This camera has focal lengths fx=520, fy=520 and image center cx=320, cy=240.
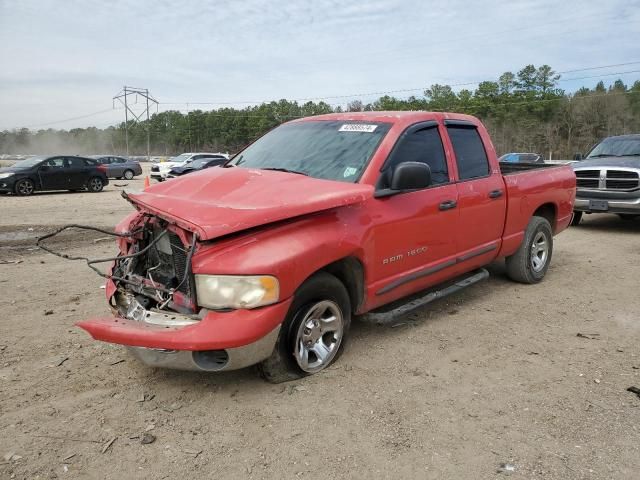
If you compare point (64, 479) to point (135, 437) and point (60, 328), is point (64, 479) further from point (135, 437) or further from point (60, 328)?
point (60, 328)

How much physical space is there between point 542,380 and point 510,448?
3.22 feet

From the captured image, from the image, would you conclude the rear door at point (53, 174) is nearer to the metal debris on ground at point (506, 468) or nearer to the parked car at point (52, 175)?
the parked car at point (52, 175)

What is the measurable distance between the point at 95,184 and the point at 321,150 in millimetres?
17378

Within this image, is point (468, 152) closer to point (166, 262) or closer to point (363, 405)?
point (363, 405)

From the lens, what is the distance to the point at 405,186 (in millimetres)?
3824

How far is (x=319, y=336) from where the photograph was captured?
11.8 feet

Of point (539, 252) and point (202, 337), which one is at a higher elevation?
point (202, 337)

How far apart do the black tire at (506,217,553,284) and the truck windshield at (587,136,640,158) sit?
5.70m

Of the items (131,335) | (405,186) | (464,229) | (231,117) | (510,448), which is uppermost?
(231,117)

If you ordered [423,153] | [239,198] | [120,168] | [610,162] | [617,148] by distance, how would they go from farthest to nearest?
[120,168], [617,148], [610,162], [423,153], [239,198]

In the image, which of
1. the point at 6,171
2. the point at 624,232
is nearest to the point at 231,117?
the point at 6,171

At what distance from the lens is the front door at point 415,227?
3.92 meters

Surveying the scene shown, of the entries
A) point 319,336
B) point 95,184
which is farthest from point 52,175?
point 319,336

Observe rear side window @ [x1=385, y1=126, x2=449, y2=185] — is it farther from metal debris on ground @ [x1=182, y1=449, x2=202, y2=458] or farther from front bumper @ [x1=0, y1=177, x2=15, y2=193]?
front bumper @ [x1=0, y1=177, x2=15, y2=193]
